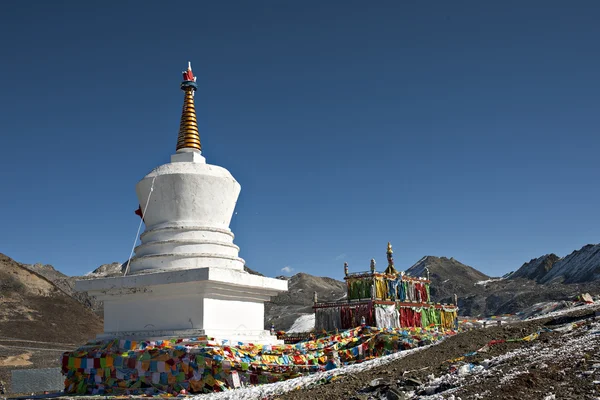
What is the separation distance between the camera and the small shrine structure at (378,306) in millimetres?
19984

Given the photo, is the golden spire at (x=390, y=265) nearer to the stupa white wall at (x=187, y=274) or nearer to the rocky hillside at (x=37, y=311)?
the stupa white wall at (x=187, y=274)

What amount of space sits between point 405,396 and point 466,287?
138ft

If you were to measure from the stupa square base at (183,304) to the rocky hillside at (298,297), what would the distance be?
19.2 m

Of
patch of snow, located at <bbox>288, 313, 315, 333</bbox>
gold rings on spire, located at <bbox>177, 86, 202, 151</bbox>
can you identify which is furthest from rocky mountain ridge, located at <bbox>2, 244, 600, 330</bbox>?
gold rings on spire, located at <bbox>177, 86, 202, 151</bbox>

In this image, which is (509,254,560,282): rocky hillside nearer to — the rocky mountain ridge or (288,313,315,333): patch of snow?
the rocky mountain ridge

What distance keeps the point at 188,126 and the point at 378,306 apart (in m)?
9.53

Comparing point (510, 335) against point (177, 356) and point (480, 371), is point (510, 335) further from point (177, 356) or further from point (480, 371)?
point (177, 356)

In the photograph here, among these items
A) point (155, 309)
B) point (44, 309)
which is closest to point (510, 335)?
point (155, 309)

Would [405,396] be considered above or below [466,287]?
below

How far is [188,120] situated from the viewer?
1462 centimetres

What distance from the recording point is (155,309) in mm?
12125

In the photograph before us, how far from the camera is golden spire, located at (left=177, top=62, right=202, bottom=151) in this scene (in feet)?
47.1

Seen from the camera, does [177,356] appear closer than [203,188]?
Yes

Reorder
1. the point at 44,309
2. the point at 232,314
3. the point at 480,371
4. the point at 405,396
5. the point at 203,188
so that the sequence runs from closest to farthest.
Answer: the point at 405,396 → the point at 480,371 → the point at 232,314 → the point at 203,188 → the point at 44,309
